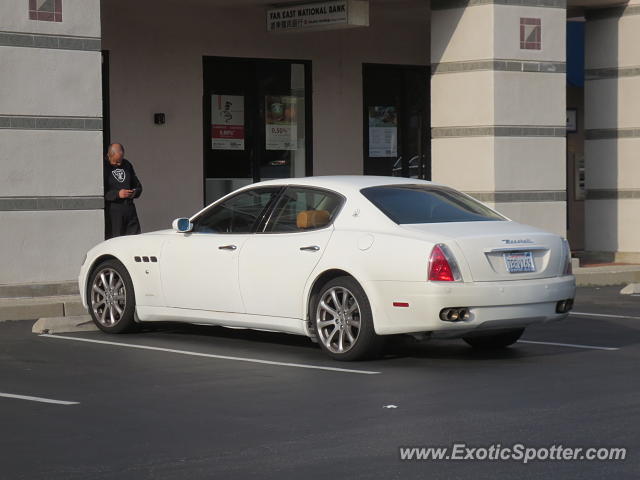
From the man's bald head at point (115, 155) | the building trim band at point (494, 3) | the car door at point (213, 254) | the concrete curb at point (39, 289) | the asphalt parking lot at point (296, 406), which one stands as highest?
the building trim band at point (494, 3)

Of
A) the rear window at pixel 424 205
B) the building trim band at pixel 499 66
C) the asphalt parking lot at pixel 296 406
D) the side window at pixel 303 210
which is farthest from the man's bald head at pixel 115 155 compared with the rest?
the rear window at pixel 424 205

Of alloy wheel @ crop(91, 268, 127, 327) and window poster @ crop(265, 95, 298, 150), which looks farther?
window poster @ crop(265, 95, 298, 150)

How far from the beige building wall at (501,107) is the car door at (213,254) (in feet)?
23.9

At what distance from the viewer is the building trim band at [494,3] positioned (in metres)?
18.8

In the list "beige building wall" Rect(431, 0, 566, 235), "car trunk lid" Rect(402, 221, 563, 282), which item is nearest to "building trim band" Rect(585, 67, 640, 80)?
"beige building wall" Rect(431, 0, 566, 235)

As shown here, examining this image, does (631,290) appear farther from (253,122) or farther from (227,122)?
(227,122)

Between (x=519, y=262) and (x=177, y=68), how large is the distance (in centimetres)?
1104

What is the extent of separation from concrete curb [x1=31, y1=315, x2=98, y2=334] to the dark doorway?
1015 centimetres

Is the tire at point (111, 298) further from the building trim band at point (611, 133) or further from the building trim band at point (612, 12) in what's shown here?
the building trim band at point (612, 12)

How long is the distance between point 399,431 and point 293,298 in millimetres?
3474

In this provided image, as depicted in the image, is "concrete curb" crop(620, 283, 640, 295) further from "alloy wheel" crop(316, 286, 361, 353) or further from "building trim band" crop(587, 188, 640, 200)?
"alloy wheel" crop(316, 286, 361, 353)

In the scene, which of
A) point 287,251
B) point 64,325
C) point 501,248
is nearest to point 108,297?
point 64,325

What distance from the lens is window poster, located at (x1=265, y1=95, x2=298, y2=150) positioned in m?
21.9

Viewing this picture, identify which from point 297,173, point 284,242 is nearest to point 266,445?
point 284,242
